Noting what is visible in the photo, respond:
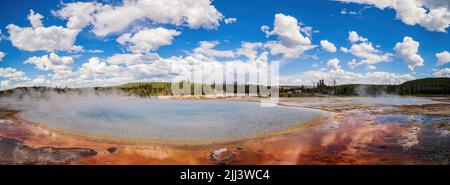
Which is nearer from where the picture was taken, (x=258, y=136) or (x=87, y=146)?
(x=87, y=146)

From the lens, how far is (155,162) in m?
9.51

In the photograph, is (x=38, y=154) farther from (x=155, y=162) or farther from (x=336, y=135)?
(x=336, y=135)

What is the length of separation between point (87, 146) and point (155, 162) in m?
4.33

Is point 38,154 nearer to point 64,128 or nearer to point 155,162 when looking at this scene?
point 155,162

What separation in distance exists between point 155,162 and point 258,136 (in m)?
6.12

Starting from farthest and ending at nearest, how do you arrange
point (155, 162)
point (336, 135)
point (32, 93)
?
point (32, 93) → point (336, 135) → point (155, 162)
